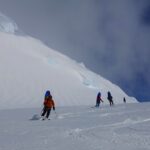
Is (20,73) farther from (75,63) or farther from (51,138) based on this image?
(51,138)

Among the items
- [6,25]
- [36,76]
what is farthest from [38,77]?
[6,25]

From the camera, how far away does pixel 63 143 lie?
10.4m

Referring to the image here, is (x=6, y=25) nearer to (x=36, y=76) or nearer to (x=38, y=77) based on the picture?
(x=36, y=76)

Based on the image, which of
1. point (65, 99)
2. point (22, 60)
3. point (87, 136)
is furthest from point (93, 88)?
point (87, 136)

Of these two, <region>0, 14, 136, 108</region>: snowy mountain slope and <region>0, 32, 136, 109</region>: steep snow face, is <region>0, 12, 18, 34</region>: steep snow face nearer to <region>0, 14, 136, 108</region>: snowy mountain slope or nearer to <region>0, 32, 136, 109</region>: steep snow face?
<region>0, 14, 136, 108</region>: snowy mountain slope

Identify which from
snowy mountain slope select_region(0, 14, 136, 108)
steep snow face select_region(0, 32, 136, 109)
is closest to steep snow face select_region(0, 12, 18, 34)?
snowy mountain slope select_region(0, 14, 136, 108)

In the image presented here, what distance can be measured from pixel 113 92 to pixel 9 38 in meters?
51.6

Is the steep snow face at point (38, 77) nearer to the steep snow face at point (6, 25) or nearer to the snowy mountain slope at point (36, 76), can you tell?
the snowy mountain slope at point (36, 76)

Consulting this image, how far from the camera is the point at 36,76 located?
431 feet

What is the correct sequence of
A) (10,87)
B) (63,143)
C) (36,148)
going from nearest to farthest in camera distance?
(36,148) → (63,143) → (10,87)

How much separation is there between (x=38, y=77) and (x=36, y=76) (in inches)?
38.8

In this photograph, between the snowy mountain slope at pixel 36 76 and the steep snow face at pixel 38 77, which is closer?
the steep snow face at pixel 38 77

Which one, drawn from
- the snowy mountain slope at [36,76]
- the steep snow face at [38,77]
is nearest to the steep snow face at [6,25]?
the snowy mountain slope at [36,76]

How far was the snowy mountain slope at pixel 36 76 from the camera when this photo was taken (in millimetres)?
112500
